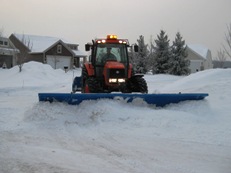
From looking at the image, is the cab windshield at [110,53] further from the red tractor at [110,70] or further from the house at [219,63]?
the house at [219,63]

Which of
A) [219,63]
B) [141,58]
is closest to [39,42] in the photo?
[141,58]

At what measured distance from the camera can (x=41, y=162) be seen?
167 inches

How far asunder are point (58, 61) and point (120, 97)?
117 ft

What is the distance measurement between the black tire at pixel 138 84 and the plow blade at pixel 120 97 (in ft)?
6.36

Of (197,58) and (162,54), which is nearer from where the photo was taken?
(162,54)

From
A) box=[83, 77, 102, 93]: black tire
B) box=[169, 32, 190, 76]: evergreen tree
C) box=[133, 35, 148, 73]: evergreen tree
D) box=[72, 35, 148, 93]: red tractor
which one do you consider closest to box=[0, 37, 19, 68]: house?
box=[133, 35, 148, 73]: evergreen tree

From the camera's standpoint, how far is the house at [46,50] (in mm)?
41312

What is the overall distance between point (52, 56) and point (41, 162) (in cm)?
3859

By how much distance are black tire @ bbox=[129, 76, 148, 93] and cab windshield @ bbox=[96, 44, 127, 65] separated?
74cm

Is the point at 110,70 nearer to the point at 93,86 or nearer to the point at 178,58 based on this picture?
the point at 93,86

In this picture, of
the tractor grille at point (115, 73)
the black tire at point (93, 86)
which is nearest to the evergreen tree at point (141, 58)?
the tractor grille at point (115, 73)

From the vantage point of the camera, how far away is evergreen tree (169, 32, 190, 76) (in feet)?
109

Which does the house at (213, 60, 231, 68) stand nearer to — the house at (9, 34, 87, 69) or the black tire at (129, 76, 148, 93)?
the house at (9, 34, 87, 69)

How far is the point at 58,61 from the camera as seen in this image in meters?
42.0
